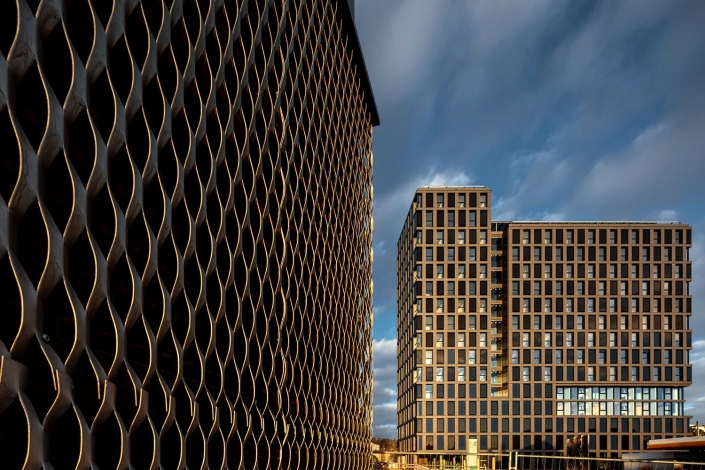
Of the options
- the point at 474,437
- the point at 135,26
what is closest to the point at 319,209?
the point at 135,26

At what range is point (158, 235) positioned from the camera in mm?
14289

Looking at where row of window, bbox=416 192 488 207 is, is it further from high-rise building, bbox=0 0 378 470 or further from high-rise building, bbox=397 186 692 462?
high-rise building, bbox=0 0 378 470

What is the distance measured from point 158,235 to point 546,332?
93.4 metres

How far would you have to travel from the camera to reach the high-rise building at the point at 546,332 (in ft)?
307

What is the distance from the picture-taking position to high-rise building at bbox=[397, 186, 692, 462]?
93688mm

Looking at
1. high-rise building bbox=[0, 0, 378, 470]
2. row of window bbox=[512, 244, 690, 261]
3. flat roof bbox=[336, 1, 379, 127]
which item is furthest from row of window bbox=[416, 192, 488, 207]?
high-rise building bbox=[0, 0, 378, 470]

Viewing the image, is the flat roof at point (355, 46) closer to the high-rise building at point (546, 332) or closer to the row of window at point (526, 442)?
the high-rise building at point (546, 332)

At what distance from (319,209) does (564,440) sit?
81749 mm

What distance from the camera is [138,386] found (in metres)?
12.8

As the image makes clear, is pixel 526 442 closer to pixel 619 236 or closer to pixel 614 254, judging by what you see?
pixel 614 254

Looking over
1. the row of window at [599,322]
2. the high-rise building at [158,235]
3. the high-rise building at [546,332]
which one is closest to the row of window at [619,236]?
the high-rise building at [546,332]

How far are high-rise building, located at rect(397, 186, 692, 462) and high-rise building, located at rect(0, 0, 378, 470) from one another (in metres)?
68.4

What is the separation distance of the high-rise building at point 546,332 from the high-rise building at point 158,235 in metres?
68.4

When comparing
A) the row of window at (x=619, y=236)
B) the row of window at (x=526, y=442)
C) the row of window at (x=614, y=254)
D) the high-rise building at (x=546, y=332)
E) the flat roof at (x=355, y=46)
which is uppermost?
the flat roof at (x=355, y=46)
